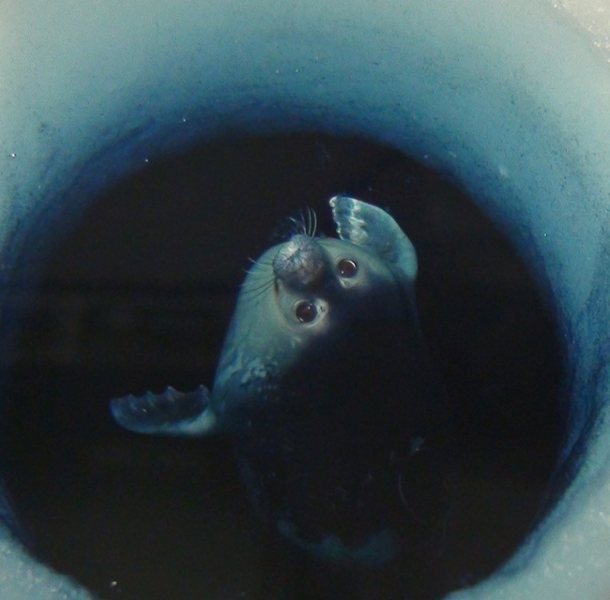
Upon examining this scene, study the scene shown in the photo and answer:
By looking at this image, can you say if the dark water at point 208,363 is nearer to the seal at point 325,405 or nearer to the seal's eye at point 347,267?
the seal at point 325,405

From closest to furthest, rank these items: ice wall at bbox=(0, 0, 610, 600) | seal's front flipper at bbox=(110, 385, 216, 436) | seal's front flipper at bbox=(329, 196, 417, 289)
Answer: ice wall at bbox=(0, 0, 610, 600) < seal's front flipper at bbox=(110, 385, 216, 436) < seal's front flipper at bbox=(329, 196, 417, 289)

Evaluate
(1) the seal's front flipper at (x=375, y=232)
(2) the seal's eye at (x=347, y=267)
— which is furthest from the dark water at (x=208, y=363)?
(2) the seal's eye at (x=347, y=267)

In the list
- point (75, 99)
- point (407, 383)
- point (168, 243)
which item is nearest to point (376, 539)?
point (407, 383)

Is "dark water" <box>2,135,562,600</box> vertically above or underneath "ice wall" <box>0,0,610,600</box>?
underneath

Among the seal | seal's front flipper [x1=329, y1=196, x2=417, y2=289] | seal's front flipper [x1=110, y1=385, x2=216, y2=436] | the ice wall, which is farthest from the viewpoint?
seal's front flipper [x1=329, y1=196, x2=417, y2=289]

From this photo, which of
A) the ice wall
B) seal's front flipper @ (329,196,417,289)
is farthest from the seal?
the ice wall

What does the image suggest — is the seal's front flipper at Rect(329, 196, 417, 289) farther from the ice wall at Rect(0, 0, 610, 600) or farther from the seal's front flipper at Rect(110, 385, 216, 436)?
the seal's front flipper at Rect(110, 385, 216, 436)

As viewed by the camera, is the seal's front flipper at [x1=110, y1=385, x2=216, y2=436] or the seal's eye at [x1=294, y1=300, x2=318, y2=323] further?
the seal's front flipper at [x1=110, y1=385, x2=216, y2=436]

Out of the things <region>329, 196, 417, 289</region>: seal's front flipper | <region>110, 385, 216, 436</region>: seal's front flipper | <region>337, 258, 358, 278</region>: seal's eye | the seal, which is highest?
<region>337, 258, 358, 278</region>: seal's eye
